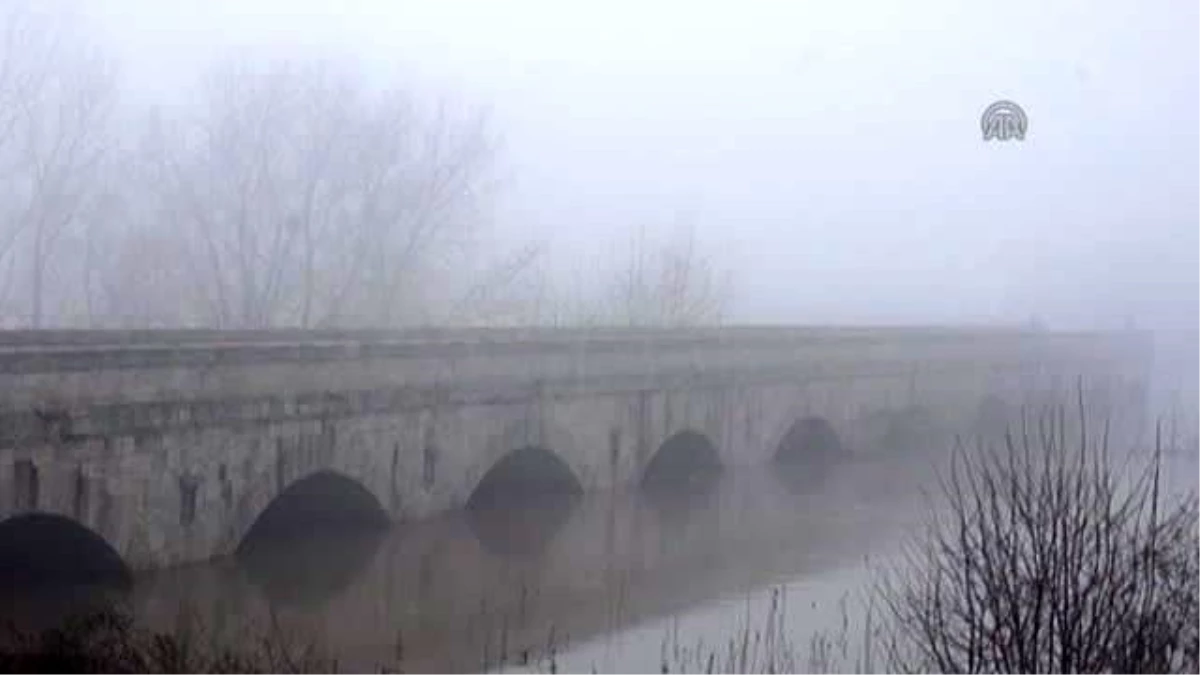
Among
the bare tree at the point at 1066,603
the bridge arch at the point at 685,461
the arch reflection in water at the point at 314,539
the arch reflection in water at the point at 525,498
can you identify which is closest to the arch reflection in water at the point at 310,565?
the arch reflection in water at the point at 314,539

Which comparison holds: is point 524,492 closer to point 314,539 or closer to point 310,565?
point 314,539

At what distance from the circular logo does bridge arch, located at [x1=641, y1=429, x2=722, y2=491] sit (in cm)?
824

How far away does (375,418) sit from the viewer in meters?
13.8

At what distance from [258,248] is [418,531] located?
1082 cm

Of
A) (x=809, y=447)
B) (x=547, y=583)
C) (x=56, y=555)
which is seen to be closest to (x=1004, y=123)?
(x=547, y=583)

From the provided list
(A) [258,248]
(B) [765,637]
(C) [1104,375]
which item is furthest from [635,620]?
(C) [1104,375]

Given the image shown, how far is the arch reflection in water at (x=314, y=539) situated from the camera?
1270 cm

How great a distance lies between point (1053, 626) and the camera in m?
5.41

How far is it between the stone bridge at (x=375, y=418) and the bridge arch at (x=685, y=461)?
0.03 metres

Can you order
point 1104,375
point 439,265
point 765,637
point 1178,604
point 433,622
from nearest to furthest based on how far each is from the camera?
point 1178,604
point 765,637
point 433,622
point 439,265
point 1104,375

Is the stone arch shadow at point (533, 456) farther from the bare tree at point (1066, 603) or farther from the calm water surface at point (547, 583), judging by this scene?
the bare tree at point (1066, 603)

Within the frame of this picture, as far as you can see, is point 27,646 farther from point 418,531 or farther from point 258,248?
point 258,248

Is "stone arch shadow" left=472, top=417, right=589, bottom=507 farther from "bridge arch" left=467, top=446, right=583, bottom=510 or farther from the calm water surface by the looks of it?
the calm water surface

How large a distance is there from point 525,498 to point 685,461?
3.55 m
